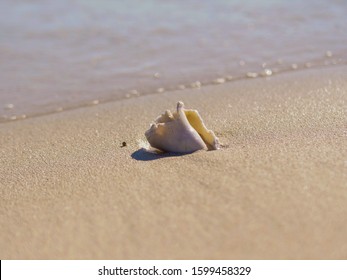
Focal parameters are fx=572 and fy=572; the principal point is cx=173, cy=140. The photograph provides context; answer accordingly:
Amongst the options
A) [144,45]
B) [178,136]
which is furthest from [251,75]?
[178,136]

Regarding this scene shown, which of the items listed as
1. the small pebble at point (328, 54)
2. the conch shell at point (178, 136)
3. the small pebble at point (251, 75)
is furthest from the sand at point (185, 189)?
the small pebble at point (328, 54)

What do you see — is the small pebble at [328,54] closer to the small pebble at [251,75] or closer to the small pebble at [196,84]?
the small pebble at [251,75]

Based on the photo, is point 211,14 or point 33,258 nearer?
point 33,258

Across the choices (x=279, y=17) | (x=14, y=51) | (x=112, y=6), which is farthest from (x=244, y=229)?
(x=112, y=6)

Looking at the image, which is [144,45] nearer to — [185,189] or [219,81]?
[219,81]

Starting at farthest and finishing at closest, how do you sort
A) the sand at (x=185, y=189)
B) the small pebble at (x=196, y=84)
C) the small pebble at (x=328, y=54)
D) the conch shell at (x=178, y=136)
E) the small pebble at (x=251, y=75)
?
1. the small pebble at (x=328, y=54)
2. the small pebble at (x=251, y=75)
3. the small pebble at (x=196, y=84)
4. the conch shell at (x=178, y=136)
5. the sand at (x=185, y=189)

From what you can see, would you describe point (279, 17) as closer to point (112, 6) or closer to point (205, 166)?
point (112, 6)
